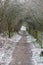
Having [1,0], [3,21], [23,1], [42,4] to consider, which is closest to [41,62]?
[42,4]

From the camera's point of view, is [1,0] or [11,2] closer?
[1,0]

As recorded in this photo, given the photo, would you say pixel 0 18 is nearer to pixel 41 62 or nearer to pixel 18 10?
pixel 18 10

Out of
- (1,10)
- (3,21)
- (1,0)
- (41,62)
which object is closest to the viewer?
(41,62)

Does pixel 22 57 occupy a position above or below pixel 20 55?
above

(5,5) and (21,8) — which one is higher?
(5,5)

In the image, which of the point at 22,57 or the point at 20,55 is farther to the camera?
the point at 20,55

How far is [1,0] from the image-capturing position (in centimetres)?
1780

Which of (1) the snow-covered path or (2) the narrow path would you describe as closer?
(1) the snow-covered path

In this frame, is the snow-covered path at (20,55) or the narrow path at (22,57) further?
the narrow path at (22,57)

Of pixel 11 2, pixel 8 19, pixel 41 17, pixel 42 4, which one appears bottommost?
pixel 8 19

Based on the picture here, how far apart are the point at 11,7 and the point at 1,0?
2.66 metres

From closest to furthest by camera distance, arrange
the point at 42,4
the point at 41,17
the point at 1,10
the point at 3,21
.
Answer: the point at 42,4 < the point at 41,17 < the point at 1,10 < the point at 3,21

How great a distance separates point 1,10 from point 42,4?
7.29 metres

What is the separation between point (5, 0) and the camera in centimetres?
1855
